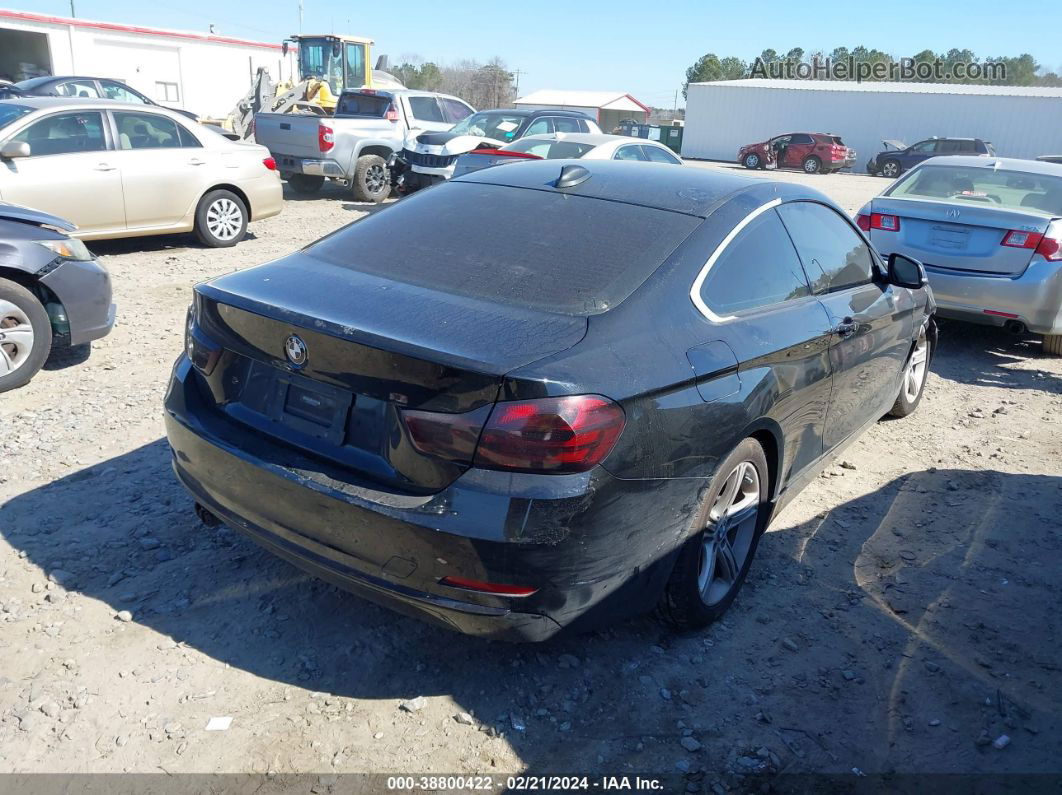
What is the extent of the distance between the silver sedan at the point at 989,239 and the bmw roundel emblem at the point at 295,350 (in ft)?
19.1

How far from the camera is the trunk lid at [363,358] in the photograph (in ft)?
8.35

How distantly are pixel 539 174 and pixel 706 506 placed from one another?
1752 mm

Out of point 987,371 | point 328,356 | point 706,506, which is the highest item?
point 328,356

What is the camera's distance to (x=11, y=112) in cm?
856

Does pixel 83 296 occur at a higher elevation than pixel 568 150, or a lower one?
lower

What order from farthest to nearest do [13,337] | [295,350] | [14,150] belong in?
[14,150] < [13,337] < [295,350]

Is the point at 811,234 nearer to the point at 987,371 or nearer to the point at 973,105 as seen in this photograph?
the point at 987,371

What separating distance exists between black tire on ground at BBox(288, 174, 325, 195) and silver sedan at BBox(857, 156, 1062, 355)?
35.2 feet

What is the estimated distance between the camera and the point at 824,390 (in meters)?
3.84

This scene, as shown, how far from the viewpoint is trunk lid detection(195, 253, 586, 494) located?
2.54 metres

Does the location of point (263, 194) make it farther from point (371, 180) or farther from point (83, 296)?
point (83, 296)

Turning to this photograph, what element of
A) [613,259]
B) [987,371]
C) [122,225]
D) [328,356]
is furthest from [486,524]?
[122,225]

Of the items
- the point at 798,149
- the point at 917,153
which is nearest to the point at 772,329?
the point at 917,153

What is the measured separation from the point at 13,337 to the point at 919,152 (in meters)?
35.2
